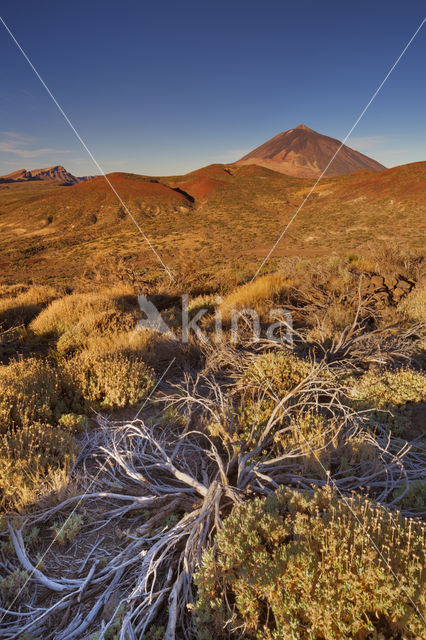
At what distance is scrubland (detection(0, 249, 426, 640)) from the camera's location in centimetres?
145

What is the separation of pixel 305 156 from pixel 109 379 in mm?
136738

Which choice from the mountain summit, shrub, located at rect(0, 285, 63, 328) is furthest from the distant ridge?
shrub, located at rect(0, 285, 63, 328)

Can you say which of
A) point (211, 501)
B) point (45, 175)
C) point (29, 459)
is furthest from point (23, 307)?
point (45, 175)

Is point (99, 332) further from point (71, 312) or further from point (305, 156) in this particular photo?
point (305, 156)

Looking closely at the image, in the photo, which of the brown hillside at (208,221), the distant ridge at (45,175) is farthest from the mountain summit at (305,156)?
the distant ridge at (45,175)

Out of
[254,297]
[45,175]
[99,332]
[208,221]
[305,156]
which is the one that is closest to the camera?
[99,332]

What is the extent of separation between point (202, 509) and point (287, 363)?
2.31 m

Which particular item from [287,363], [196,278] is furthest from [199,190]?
[287,363]

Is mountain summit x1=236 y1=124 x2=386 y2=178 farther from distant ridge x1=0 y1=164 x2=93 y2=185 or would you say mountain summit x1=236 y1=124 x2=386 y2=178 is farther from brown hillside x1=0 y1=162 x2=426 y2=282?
distant ridge x1=0 y1=164 x2=93 y2=185

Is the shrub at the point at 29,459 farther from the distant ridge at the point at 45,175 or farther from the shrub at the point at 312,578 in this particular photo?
the distant ridge at the point at 45,175

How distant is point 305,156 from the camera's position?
120938 mm

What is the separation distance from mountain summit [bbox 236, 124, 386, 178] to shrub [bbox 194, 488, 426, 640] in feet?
358

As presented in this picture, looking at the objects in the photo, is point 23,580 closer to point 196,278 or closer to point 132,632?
point 132,632

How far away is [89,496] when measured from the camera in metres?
2.32
